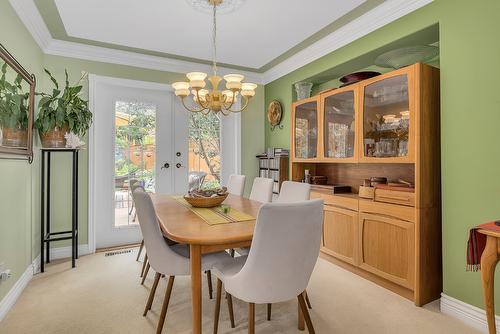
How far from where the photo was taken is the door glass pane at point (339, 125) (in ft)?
9.12

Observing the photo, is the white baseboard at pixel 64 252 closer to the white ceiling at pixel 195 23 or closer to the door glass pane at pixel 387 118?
the white ceiling at pixel 195 23

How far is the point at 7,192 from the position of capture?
2.06m

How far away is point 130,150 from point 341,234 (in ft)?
9.03

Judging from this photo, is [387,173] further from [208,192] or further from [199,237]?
[199,237]

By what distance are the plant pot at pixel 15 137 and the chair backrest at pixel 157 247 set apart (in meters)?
1.07

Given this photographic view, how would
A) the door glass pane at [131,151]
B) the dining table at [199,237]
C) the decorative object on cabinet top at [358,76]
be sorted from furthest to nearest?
1. the door glass pane at [131,151]
2. the decorative object on cabinet top at [358,76]
3. the dining table at [199,237]

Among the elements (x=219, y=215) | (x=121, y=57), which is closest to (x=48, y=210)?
(x=121, y=57)

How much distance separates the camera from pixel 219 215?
1.95 meters

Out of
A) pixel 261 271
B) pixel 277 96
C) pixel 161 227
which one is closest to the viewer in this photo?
pixel 261 271

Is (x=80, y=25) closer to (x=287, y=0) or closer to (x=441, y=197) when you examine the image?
(x=287, y=0)

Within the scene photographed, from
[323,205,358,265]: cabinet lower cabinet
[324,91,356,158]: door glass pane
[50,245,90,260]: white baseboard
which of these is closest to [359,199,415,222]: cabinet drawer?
[323,205,358,265]: cabinet lower cabinet

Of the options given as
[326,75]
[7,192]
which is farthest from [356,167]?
[7,192]

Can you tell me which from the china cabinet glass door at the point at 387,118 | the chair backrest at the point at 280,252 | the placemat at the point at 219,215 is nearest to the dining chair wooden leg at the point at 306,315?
the chair backrest at the point at 280,252

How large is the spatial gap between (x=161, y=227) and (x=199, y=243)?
455mm
